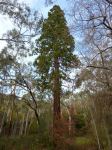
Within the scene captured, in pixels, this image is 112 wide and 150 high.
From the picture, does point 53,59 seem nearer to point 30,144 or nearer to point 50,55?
point 50,55

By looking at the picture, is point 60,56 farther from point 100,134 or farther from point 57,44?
point 100,134

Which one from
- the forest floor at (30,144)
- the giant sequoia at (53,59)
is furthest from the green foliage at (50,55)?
the forest floor at (30,144)

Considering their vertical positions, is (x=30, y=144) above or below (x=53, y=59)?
below

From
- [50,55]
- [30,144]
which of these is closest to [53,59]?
[50,55]

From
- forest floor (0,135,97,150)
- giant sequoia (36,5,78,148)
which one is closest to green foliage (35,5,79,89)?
giant sequoia (36,5,78,148)

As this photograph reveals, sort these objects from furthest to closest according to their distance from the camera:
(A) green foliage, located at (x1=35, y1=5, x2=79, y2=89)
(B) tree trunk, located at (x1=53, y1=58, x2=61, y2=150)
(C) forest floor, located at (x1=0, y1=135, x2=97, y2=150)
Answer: (A) green foliage, located at (x1=35, y1=5, x2=79, y2=89), (C) forest floor, located at (x1=0, y1=135, x2=97, y2=150), (B) tree trunk, located at (x1=53, y1=58, x2=61, y2=150)

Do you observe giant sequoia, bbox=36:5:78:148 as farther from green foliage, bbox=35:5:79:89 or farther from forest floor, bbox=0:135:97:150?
forest floor, bbox=0:135:97:150

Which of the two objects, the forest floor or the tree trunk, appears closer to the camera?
the tree trunk

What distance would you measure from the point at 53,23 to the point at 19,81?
6.13m

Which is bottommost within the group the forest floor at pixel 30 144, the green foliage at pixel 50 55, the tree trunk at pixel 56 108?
the forest floor at pixel 30 144

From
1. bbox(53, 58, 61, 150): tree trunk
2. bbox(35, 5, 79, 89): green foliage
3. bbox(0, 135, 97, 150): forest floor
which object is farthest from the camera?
bbox(35, 5, 79, 89): green foliage

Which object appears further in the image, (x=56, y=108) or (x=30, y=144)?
(x=56, y=108)

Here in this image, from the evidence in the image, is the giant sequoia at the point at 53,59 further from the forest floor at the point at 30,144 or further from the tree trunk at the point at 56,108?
the forest floor at the point at 30,144

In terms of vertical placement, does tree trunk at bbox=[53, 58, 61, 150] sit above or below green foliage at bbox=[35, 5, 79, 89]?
below
